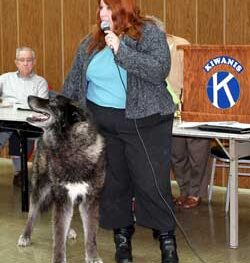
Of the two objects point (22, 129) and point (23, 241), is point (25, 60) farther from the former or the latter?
point (23, 241)

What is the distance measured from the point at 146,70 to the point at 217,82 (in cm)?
116

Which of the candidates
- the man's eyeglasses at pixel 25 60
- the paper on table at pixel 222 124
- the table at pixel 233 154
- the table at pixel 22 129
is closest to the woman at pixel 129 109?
the table at pixel 233 154

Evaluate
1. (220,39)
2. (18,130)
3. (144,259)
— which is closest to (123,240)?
(144,259)

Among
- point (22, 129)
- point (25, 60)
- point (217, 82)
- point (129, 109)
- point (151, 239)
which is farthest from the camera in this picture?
point (25, 60)

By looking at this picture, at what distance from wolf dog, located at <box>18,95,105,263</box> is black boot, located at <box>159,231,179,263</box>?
428 mm

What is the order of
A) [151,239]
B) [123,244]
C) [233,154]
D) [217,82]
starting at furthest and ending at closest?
[151,239]
[217,82]
[233,154]
[123,244]

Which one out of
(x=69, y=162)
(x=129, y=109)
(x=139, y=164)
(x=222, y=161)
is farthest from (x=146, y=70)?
(x=222, y=161)

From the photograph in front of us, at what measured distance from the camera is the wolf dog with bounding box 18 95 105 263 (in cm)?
388

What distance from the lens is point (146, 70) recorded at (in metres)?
3.64

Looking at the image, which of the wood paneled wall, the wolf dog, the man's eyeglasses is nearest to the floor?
the wolf dog

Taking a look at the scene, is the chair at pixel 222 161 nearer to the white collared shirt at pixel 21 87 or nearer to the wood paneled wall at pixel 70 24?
the wood paneled wall at pixel 70 24

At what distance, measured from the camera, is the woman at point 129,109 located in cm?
370

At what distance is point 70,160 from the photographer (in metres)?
3.93

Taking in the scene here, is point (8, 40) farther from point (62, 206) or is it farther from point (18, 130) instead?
point (62, 206)
